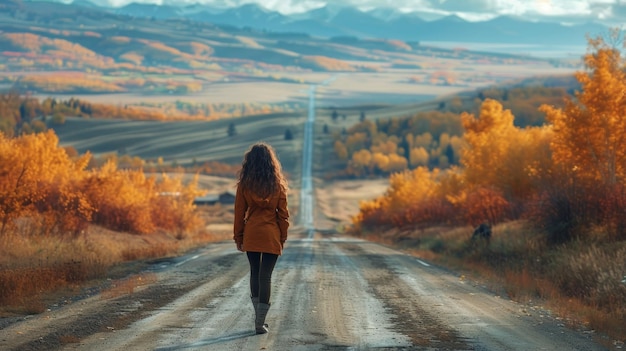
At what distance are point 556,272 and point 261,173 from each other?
37.3 ft

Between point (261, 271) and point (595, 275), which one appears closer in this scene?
point (261, 271)

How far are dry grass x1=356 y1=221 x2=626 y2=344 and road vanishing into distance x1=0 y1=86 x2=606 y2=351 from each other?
59 cm

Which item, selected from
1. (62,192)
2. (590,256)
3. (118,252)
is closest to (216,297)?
(590,256)

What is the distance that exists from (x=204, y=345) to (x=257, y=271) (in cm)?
176

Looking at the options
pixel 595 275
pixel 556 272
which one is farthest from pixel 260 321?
pixel 556 272

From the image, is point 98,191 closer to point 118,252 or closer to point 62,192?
point 62,192

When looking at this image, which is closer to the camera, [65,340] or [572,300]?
[65,340]

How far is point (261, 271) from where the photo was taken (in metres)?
12.0

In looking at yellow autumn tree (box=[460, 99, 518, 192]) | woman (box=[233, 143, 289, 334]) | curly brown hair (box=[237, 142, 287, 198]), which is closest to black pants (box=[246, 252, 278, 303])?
woman (box=[233, 143, 289, 334])

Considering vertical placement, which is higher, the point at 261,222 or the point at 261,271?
the point at 261,222

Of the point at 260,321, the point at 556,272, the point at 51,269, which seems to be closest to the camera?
the point at 260,321

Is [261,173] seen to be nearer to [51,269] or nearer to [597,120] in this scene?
[51,269]

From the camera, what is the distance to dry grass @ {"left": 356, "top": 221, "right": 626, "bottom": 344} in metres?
14.6

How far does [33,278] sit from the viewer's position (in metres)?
15.6
